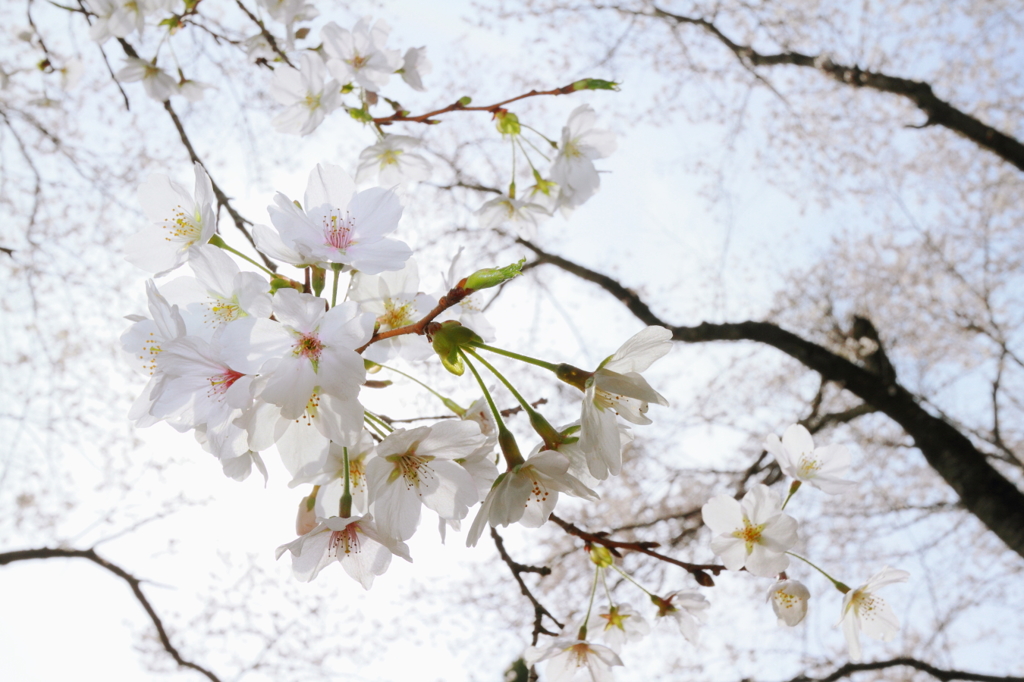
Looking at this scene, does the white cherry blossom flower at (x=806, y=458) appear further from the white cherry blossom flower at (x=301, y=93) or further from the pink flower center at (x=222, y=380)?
the white cherry blossom flower at (x=301, y=93)

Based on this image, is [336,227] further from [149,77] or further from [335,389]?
[149,77]

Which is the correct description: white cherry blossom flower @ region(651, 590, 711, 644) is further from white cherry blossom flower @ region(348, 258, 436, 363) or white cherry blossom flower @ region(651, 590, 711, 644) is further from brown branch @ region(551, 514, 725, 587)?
white cherry blossom flower @ region(348, 258, 436, 363)

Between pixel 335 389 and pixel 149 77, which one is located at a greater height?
pixel 149 77

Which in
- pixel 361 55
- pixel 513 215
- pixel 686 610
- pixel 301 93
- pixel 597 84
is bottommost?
pixel 686 610

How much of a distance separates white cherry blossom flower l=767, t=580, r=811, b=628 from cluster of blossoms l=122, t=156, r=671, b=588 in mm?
652

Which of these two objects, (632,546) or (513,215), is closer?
(632,546)

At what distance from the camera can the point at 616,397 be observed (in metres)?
0.77

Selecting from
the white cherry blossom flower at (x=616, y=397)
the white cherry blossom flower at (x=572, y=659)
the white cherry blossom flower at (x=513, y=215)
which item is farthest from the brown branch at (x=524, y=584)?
the white cherry blossom flower at (x=513, y=215)

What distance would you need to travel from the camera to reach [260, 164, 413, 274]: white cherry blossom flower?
71 centimetres

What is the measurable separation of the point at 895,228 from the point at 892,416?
12.3ft

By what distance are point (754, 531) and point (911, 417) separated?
3478mm

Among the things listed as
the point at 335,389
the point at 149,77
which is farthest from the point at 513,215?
the point at 149,77

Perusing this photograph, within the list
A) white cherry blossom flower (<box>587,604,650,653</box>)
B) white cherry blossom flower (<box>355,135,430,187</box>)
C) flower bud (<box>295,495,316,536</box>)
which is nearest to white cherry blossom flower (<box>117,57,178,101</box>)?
white cherry blossom flower (<box>355,135,430,187</box>)

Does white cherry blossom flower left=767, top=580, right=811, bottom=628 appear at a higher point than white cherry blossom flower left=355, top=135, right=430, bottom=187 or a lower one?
lower
